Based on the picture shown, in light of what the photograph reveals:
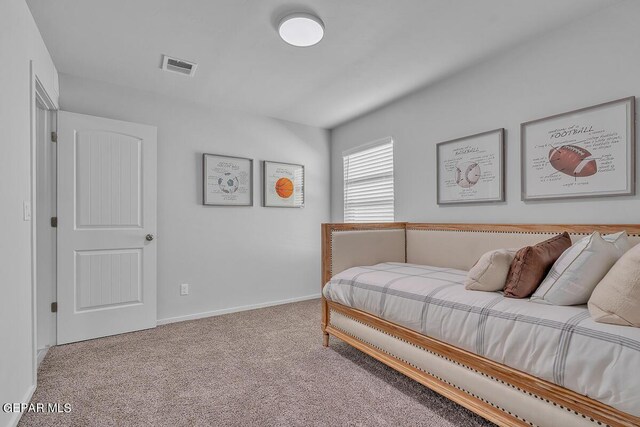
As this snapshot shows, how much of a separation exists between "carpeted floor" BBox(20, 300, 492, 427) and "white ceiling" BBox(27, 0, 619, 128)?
232 centimetres

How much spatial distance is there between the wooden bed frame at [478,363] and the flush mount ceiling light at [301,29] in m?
1.38

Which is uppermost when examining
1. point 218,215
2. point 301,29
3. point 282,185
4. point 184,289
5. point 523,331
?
point 301,29

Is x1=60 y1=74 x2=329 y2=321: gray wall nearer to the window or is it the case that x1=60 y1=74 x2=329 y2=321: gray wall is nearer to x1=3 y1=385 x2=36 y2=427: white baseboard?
the window

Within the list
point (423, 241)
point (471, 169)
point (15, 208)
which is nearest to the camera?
point (15, 208)

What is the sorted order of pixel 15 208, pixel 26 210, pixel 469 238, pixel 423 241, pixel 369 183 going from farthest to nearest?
pixel 369 183
pixel 423 241
pixel 469 238
pixel 26 210
pixel 15 208

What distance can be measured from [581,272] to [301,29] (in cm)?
207

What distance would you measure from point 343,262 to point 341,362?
2.47 feet

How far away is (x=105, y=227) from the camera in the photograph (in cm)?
285

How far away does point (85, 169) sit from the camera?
277cm

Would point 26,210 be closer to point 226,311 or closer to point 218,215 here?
point 218,215

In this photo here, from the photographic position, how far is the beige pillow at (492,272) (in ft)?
5.57

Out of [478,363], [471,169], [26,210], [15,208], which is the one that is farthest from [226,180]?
[478,363]

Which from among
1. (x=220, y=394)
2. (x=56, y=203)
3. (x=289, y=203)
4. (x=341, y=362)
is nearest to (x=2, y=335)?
(x=220, y=394)

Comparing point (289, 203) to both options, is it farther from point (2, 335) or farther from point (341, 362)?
point (2, 335)
